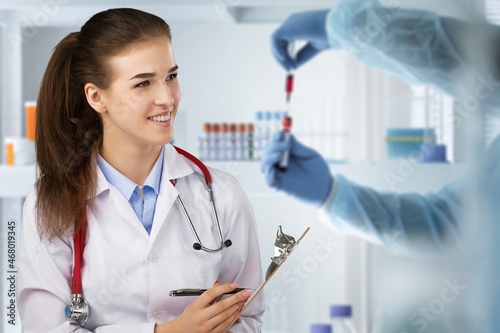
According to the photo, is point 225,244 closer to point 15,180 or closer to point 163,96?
point 163,96

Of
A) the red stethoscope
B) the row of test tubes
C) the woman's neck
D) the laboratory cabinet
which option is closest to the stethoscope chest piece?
the red stethoscope

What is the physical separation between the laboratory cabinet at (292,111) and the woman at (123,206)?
1203 mm

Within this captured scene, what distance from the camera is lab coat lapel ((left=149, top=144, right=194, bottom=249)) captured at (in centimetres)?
106

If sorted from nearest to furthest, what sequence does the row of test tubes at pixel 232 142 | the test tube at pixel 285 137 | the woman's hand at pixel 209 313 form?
the woman's hand at pixel 209 313, the test tube at pixel 285 137, the row of test tubes at pixel 232 142

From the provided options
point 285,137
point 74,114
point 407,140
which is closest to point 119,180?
point 74,114

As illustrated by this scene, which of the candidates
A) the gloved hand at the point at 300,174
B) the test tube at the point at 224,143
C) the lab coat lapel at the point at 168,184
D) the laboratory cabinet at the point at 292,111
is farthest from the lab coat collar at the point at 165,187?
the laboratory cabinet at the point at 292,111

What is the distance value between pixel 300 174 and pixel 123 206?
3.29 ft

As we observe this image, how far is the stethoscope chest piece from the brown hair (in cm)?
11

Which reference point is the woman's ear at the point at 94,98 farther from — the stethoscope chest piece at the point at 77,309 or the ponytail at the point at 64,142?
the stethoscope chest piece at the point at 77,309

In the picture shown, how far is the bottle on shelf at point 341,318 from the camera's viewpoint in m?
2.25

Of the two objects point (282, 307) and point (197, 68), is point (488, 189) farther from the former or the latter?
point (197, 68)

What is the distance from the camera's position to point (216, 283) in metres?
1.02

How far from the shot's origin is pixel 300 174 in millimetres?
2002

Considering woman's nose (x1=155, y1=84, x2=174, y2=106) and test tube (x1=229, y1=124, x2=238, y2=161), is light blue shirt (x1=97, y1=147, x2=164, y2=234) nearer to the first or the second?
woman's nose (x1=155, y1=84, x2=174, y2=106)
